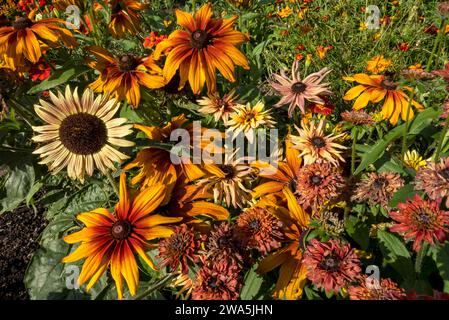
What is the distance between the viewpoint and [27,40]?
1.19m

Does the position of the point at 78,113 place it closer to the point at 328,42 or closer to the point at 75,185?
the point at 75,185

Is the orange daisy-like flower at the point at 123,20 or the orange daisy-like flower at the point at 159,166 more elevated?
the orange daisy-like flower at the point at 123,20

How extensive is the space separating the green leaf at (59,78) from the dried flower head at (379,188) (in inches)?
36.3

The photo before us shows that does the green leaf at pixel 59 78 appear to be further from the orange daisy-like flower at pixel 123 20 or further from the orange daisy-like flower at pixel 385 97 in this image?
the orange daisy-like flower at pixel 385 97

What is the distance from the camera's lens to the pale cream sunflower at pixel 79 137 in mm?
1085

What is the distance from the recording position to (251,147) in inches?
52.9

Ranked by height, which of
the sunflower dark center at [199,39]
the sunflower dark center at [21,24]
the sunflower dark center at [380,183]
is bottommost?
the sunflower dark center at [380,183]

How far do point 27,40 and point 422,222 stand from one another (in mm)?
1207

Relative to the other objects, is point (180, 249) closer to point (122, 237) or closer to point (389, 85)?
point (122, 237)

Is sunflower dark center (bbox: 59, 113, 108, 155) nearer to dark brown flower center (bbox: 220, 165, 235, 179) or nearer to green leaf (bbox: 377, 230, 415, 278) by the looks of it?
dark brown flower center (bbox: 220, 165, 235, 179)

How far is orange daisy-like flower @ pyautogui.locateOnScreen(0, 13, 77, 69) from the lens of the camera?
117cm

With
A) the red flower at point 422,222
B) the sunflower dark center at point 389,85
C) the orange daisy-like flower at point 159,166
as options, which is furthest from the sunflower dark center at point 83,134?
the sunflower dark center at point 389,85
